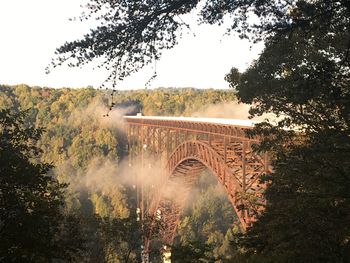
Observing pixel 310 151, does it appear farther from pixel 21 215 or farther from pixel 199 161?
pixel 199 161

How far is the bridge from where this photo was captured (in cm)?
2103

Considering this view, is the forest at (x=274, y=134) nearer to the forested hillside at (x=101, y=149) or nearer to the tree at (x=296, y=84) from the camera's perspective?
the tree at (x=296, y=84)

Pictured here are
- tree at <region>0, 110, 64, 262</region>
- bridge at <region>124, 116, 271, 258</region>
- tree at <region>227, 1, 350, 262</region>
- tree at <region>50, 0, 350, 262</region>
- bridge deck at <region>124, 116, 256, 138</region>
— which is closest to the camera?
tree at <region>50, 0, 350, 262</region>

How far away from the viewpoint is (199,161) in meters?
30.9

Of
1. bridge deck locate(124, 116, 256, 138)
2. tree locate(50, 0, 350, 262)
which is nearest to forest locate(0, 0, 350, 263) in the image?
tree locate(50, 0, 350, 262)

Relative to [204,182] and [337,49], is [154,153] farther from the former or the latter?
[204,182]

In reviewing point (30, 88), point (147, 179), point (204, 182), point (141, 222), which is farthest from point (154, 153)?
point (30, 88)

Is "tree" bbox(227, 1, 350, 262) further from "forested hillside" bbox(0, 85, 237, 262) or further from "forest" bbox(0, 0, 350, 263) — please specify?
"forested hillside" bbox(0, 85, 237, 262)

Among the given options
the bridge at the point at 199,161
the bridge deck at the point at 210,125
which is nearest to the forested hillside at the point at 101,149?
the bridge at the point at 199,161

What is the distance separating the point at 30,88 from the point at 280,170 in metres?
117

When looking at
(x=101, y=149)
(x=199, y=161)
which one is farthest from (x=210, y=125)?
(x=101, y=149)

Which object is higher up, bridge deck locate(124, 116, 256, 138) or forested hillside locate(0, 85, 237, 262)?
bridge deck locate(124, 116, 256, 138)

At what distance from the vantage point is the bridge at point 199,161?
21.0 metres

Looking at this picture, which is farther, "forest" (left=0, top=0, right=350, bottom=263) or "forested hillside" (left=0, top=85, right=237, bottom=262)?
"forested hillside" (left=0, top=85, right=237, bottom=262)
